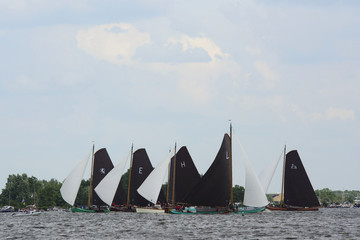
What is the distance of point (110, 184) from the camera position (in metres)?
128

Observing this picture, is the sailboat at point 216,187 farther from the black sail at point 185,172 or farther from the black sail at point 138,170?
the black sail at point 138,170

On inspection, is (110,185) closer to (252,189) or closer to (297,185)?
(252,189)

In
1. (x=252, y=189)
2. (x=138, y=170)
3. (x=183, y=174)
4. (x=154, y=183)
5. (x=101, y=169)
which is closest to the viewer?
(x=252, y=189)

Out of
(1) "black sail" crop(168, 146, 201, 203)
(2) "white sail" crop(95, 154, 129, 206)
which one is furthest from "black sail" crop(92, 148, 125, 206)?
(1) "black sail" crop(168, 146, 201, 203)

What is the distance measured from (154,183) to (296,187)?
88.8 feet

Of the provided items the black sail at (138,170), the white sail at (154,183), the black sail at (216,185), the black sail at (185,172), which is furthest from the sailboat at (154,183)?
the black sail at (216,185)

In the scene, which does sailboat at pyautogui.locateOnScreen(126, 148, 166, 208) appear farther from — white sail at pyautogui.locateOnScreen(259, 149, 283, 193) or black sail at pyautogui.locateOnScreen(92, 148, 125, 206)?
white sail at pyautogui.locateOnScreen(259, 149, 283, 193)

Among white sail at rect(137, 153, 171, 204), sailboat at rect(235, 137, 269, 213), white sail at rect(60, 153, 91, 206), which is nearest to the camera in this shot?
sailboat at rect(235, 137, 269, 213)

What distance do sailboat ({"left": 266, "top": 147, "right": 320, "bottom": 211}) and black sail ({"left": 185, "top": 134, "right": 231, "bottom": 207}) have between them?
A: 23560mm

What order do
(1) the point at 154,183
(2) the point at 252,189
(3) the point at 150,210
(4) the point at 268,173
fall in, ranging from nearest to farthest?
(2) the point at 252,189 → (1) the point at 154,183 → (4) the point at 268,173 → (3) the point at 150,210

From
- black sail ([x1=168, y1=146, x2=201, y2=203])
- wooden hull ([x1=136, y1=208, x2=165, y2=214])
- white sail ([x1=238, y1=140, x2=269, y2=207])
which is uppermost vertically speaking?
black sail ([x1=168, y1=146, x2=201, y2=203])

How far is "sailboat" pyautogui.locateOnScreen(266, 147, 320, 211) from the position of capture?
12506cm

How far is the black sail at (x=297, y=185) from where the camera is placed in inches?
4924

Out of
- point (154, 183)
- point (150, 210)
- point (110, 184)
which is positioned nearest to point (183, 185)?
point (154, 183)
